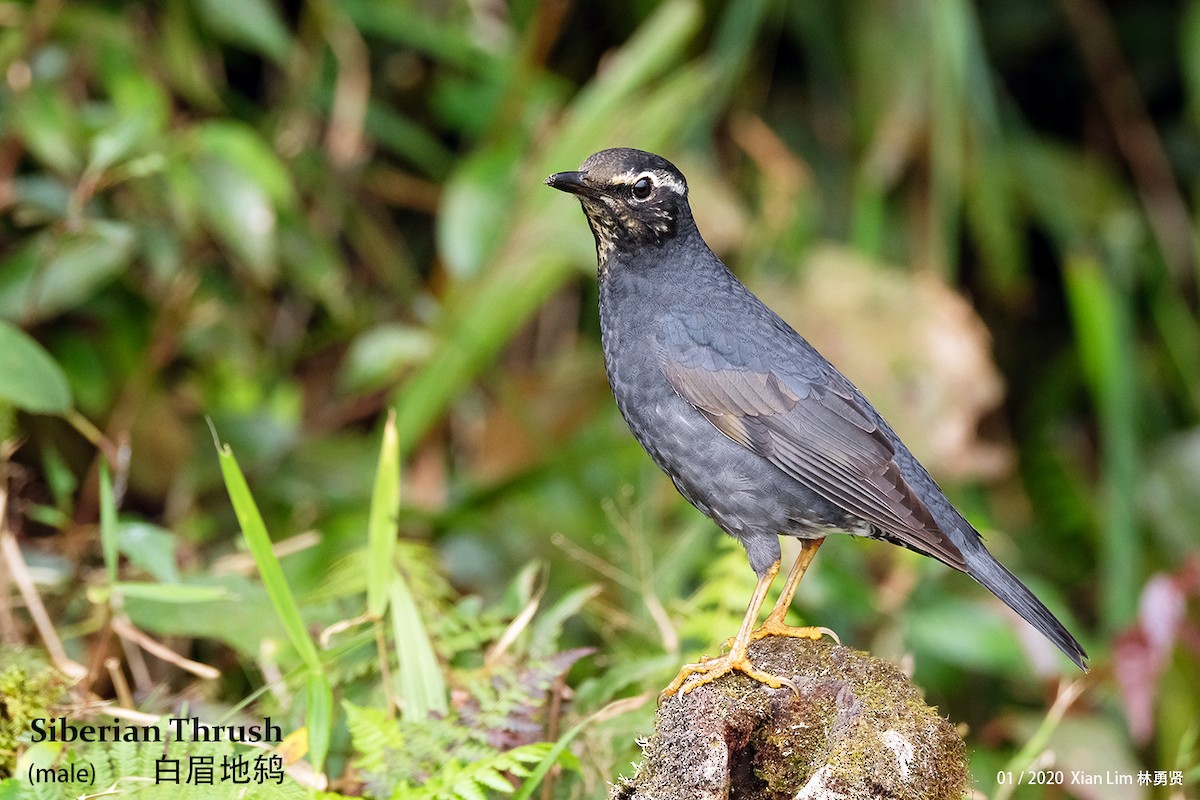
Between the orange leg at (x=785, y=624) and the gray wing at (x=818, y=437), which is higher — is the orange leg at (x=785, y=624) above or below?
below

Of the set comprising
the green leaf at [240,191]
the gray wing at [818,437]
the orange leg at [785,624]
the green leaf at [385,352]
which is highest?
the green leaf at [240,191]

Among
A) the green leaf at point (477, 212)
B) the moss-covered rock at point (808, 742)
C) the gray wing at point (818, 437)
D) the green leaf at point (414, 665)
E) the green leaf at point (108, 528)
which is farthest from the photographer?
the green leaf at point (477, 212)

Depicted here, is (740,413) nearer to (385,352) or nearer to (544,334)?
(385,352)

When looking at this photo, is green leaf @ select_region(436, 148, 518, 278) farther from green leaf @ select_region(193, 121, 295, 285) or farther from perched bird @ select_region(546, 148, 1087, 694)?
perched bird @ select_region(546, 148, 1087, 694)

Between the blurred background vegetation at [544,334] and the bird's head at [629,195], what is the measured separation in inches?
36.4

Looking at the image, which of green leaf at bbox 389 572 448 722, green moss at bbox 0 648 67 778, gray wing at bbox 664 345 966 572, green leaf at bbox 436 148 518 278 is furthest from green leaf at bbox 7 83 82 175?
A: gray wing at bbox 664 345 966 572

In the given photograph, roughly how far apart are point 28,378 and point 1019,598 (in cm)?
300

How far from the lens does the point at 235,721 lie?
3.88 meters

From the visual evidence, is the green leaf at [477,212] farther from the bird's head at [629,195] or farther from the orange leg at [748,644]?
the orange leg at [748,644]

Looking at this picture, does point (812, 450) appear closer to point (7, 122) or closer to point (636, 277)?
point (636, 277)

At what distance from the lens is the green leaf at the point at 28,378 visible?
3908 mm

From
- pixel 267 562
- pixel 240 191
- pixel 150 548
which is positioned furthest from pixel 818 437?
pixel 240 191

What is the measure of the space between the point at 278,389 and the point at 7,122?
194 centimetres

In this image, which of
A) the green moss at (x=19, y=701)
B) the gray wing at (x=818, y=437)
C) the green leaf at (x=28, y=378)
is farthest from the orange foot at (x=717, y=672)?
the green leaf at (x=28, y=378)
